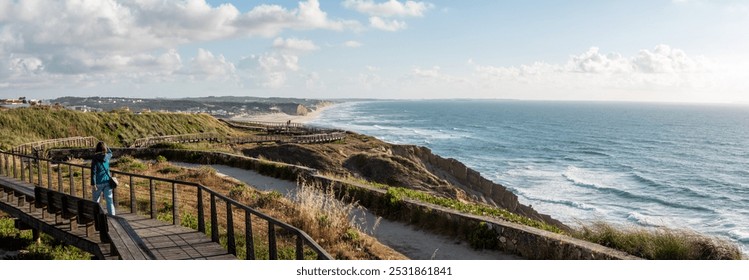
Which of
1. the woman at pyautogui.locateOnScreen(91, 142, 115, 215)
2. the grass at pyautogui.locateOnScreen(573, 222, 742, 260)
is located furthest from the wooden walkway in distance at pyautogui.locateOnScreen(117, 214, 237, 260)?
the grass at pyautogui.locateOnScreen(573, 222, 742, 260)

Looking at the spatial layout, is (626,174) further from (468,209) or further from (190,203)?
(190,203)

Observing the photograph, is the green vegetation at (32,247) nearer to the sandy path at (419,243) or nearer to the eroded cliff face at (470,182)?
the sandy path at (419,243)

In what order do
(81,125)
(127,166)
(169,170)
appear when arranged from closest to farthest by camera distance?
1. (169,170)
2. (127,166)
3. (81,125)

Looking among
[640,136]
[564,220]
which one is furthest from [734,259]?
[640,136]

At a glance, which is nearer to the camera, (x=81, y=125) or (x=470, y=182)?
(x=470, y=182)

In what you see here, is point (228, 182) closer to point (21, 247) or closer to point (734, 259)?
point (21, 247)

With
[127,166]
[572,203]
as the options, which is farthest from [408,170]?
[572,203]

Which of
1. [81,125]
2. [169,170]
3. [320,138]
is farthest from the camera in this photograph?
[320,138]
